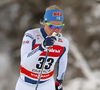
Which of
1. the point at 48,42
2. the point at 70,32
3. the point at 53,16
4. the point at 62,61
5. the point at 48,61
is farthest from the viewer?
A: the point at 70,32

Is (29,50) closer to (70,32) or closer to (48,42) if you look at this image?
(48,42)

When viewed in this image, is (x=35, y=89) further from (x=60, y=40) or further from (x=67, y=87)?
(x=67, y=87)

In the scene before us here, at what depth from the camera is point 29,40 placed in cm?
203

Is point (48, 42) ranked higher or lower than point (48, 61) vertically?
higher

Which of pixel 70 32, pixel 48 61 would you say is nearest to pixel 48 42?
pixel 48 61

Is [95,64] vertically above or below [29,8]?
below

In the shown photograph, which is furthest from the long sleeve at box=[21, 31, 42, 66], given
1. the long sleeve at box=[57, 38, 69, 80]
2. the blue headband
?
the long sleeve at box=[57, 38, 69, 80]


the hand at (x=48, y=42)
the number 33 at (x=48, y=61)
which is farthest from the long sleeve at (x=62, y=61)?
the hand at (x=48, y=42)

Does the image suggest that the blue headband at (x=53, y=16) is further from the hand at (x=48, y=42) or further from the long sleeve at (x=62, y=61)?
the long sleeve at (x=62, y=61)

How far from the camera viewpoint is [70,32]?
22.7ft

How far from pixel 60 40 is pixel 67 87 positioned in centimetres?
430

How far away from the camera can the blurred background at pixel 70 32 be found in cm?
672

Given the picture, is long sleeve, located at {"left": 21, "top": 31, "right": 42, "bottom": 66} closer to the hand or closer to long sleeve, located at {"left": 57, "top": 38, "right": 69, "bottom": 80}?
the hand

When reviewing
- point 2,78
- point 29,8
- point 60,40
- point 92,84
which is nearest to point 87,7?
point 29,8
